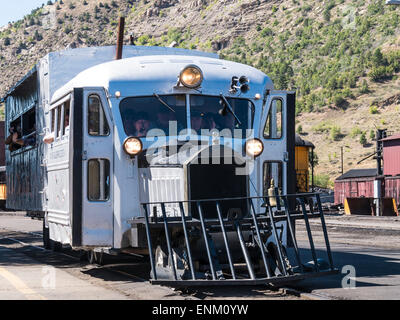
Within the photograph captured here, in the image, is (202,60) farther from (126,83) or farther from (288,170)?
(288,170)

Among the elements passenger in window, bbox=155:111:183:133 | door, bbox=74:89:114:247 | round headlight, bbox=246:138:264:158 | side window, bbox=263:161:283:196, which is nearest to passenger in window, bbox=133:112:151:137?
passenger in window, bbox=155:111:183:133

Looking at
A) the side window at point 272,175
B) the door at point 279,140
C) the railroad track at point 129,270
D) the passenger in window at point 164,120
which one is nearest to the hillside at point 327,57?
the railroad track at point 129,270

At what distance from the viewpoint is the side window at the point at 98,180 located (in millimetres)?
11625

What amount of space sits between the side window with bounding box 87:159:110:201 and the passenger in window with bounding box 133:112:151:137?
2.12ft

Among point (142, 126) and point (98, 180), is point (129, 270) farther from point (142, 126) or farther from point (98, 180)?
point (142, 126)

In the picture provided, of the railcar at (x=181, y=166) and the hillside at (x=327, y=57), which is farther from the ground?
the hillside at (x=327, y=57)

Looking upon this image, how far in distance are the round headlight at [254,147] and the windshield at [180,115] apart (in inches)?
13.4

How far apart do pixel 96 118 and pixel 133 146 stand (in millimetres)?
847

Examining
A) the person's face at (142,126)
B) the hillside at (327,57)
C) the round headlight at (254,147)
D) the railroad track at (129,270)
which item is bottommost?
the railroad track at (129,270)

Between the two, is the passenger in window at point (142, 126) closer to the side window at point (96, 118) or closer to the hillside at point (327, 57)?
the side window at point (96, 118)

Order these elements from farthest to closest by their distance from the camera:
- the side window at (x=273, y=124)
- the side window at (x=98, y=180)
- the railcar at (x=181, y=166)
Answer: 1. the side window at (x=273, y=124)
2. the side window at (x=98, y=180)
3. the railcar at (x=181, y=166)

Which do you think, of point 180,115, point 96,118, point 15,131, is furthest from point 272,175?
point 15,131

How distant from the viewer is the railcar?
33.8 feet
